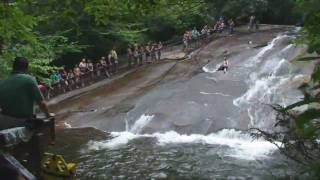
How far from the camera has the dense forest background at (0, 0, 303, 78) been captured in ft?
28.3

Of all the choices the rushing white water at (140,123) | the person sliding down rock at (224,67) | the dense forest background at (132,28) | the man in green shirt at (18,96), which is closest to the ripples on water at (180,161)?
the dense forest background at (132,28)

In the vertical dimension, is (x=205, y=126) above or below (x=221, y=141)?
above

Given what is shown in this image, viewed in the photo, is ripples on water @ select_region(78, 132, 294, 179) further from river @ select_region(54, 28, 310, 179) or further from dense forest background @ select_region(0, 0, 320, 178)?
dense forest background @ select_region(0, 0, 320, 178)

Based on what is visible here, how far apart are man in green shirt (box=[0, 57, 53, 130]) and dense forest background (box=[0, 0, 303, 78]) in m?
2.97

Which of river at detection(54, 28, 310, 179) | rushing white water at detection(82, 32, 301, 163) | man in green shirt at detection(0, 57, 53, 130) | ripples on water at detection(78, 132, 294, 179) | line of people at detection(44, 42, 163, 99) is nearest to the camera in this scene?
man in green shirt at detection(0, 57, 53, 130)

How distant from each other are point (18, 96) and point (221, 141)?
16404 millimetres

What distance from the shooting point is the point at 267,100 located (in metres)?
25.0

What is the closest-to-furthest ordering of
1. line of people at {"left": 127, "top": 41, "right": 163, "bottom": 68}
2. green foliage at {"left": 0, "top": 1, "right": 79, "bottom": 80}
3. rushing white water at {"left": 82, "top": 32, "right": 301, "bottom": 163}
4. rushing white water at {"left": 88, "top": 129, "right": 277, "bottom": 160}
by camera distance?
green foliage at {"left": 0, "top": 1, "right": 79, "bottom": 80} < rushing white water at {"left": 88, "top": 129, "right": 277, "bottom": 160} < rushing white water at {"left": 82, "top": 32, "right": 301, "bottom": 163} < line of people at {"left": 127, "top": 41, "right": 163, "bottom": 68}

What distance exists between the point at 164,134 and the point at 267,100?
18.8 feet

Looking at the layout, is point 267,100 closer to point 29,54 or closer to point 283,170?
point 283,170

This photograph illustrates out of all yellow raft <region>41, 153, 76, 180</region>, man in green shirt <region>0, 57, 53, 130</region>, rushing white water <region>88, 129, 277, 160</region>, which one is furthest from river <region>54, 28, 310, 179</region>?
man in green shirt <region>0, 57, 53, 130</region>

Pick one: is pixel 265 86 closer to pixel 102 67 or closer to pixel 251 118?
pixel 251 118

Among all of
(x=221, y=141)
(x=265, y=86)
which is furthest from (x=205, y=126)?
(x=265, y=86)

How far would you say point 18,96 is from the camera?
16.7 ft
